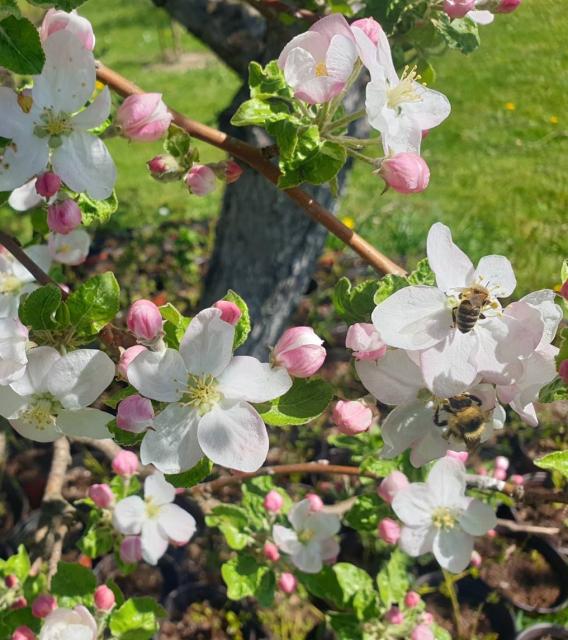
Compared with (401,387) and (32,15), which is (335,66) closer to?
(401,387)

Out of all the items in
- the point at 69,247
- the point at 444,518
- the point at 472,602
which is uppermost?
the point at 69,247

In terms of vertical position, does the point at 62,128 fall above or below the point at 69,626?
above

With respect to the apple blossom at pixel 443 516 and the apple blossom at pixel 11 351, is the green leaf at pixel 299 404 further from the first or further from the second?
the apple blossom at pixel 443 516

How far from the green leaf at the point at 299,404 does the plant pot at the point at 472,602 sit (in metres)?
1.42

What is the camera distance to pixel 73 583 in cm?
134

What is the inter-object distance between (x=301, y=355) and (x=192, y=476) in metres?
0.20

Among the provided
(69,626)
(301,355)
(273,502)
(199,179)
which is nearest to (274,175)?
(199,179)

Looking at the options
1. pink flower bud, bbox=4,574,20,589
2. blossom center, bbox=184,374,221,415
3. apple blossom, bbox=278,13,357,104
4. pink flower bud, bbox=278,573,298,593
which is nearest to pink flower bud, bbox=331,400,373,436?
blossom center, bbox=184,374,221,415

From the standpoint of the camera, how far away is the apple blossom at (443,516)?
137cm

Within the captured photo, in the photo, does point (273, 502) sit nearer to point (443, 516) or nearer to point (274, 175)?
point (443, 516)

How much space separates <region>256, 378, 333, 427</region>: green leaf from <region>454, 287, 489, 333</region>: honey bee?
0.60 ft

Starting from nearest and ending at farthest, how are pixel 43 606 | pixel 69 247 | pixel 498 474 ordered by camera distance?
pixel 43 606 → pixel 69 247 → pixel 498 474

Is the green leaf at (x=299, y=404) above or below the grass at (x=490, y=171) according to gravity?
above

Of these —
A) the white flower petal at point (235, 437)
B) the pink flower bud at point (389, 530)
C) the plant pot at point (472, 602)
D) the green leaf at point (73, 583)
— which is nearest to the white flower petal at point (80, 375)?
the white flower petal at point (235, 437)
